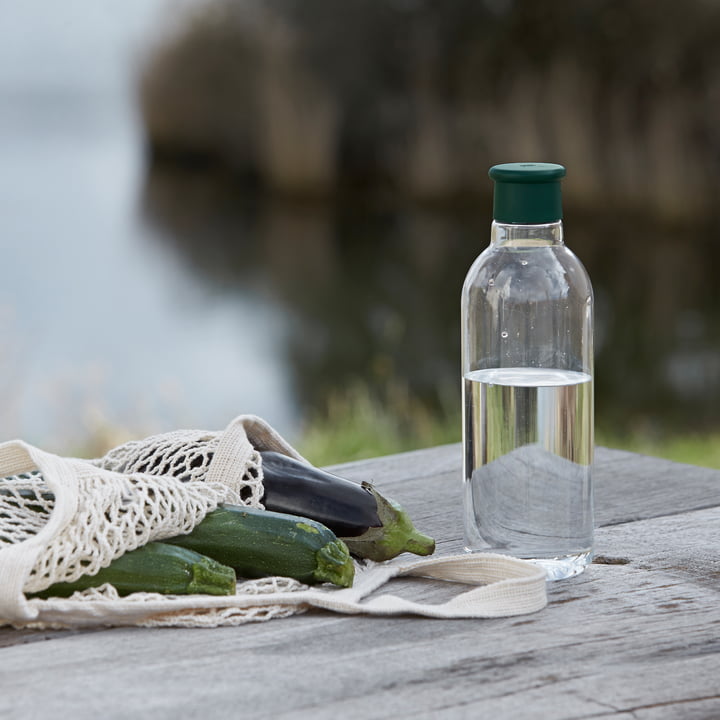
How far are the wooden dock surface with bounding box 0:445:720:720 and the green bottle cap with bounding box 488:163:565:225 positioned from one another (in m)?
0.37

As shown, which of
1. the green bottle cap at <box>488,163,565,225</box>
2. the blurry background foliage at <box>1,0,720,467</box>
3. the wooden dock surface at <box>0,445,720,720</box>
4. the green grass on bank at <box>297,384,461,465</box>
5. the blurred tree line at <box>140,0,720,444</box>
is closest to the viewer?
the wooden dock surface at <box>0,445,720,720</box>

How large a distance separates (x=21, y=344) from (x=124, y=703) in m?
3.71

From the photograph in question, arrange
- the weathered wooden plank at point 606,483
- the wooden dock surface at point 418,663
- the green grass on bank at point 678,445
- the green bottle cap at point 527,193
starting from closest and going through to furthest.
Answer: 1. the wooden dock surface at point 418,663
2. the green bottle cap at point 527,193
3. the weathered wooden plank at point 606,483
4. the green grass on bank at point 678,445

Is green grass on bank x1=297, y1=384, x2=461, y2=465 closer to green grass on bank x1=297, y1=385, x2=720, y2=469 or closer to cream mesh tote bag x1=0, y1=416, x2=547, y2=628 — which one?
green grass on bank x1=297, y1=385, x2=720, y2=469

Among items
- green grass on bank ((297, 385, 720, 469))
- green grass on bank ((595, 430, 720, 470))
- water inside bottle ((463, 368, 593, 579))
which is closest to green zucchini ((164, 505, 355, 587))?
water inside bottle ((463, 368, 593, 579))

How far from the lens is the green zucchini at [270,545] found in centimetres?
105

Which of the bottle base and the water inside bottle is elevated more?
the water inside bottle

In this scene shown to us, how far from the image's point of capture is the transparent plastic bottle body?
43.7 inches

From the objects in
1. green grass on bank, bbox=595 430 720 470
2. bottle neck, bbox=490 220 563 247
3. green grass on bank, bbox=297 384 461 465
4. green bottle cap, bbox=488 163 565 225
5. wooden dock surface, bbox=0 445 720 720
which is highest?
green bottle cap, bbox=488 163 565 225

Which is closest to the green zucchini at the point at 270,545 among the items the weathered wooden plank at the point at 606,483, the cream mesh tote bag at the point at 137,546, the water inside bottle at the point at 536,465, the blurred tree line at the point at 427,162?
the cream mesh tote bag at the point at 137,546

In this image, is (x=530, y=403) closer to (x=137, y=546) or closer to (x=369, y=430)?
(x=137, y=546)

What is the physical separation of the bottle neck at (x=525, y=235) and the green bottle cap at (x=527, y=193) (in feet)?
0.05

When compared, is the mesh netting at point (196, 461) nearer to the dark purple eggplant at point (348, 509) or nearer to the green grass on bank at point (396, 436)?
the dark purple eggplant at point (348, 509)

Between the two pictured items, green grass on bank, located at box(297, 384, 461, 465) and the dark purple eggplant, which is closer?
the dark purple eggplant
